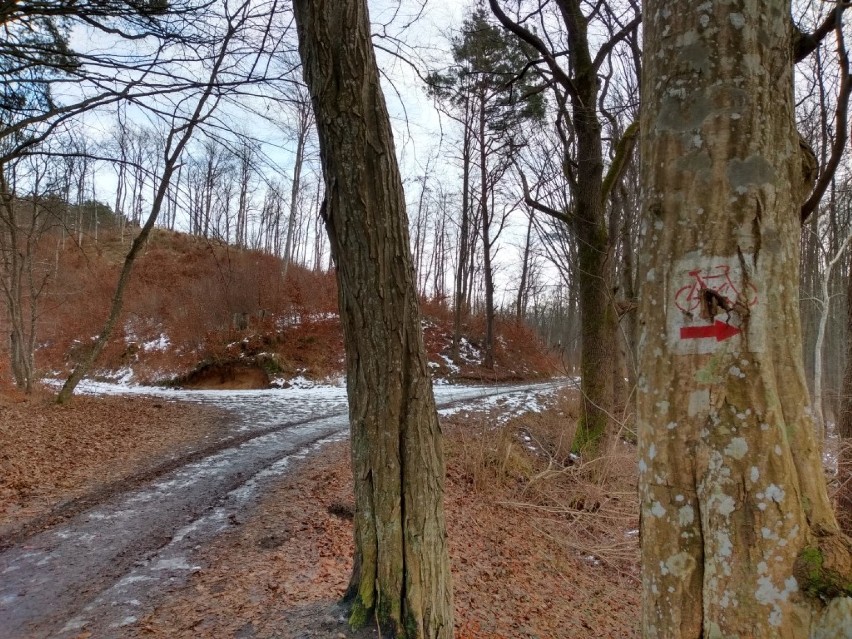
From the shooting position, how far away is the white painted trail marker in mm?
1346

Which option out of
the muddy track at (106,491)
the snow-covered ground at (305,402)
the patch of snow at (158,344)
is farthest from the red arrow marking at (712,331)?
the patch of snow at (158,344)

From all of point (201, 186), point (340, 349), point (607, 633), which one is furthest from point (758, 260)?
point (201, 186)

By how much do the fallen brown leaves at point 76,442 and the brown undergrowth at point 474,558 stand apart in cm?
244

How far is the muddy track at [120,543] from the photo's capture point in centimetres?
334

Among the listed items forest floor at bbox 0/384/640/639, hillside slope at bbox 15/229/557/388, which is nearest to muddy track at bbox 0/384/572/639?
forest floor at bbox 0/384/640/639

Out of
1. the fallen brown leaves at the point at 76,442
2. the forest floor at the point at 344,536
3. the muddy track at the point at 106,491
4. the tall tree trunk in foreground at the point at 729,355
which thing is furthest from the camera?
the fallen brown leaves at the point at 76,442

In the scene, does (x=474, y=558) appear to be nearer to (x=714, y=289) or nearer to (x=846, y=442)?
(x=846, y=442)

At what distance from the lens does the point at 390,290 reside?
2.98 metres

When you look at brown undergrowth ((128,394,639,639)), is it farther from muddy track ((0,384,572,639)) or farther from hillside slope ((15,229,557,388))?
hillside slope ((15,229,557,388))

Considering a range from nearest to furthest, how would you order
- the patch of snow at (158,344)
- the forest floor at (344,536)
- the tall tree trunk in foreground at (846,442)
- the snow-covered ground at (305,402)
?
1. the forest floor at (344,536)
2. the tall tree trunk in foreground at (846,442)
3. the snow-covered ground at (305,402)
4. the patch of snow at (158,344)

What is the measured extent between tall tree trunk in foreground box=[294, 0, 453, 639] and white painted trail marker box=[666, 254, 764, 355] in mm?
1826

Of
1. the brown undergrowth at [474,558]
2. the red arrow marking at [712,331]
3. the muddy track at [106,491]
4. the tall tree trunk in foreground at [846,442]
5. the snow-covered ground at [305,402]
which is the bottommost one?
the brown undergrowth at [474,558]

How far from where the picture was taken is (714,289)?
137 centimetres

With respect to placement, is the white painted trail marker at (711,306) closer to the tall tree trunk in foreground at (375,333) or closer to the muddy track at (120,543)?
the tall tree trunk in foreground at (375,333)
